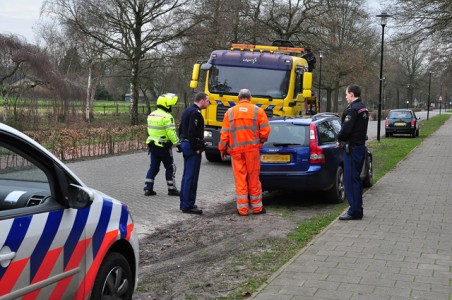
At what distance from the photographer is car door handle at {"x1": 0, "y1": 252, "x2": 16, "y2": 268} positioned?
2.72m

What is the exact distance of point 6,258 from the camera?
275cm

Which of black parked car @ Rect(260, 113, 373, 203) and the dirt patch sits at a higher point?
black parked car @ Rect(260, 113, 373, 203)

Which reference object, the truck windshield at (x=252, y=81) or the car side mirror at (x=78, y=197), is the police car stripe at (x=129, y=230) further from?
the truck windshield at (x=252, y=81)

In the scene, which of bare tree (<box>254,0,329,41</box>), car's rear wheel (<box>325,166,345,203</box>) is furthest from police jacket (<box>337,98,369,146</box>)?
bare tree (<box>254,0,329,41</box>)

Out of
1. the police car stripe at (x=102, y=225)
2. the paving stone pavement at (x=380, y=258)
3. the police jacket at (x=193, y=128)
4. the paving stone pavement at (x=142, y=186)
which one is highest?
the police jacket at (x=193, y=128)

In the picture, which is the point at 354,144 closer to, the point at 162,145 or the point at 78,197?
the point at 162,145

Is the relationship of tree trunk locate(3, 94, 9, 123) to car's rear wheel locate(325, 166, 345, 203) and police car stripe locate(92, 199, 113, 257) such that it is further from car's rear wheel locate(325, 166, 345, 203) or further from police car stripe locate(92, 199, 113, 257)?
police car stripe locate(92, 199, 113, 257)

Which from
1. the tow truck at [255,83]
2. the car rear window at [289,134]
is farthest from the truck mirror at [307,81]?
the car rear window at [289,134]

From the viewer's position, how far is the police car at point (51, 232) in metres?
2.88

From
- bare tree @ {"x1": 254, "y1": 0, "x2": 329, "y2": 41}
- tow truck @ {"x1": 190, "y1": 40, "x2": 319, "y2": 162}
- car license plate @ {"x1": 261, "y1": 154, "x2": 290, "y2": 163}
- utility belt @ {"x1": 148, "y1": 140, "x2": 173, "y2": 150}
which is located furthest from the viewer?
bare tree @ {"x1": 254, "y1": 0, "x2": 329, "y2": 41}

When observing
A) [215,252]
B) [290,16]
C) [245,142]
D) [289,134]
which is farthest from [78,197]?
[290,16]

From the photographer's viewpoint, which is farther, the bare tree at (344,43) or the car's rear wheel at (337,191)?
the bare tree at (344,43)

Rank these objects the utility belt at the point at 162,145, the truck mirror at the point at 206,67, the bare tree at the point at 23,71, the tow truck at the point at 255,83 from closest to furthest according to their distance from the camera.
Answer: the utility belt at the point at 162,145 → the tow truck at the point at 255,83 → the truck mirror at the point at 206,67 → the bare tree at the point at 23,71

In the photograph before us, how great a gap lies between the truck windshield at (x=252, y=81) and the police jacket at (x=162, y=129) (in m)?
5.28
